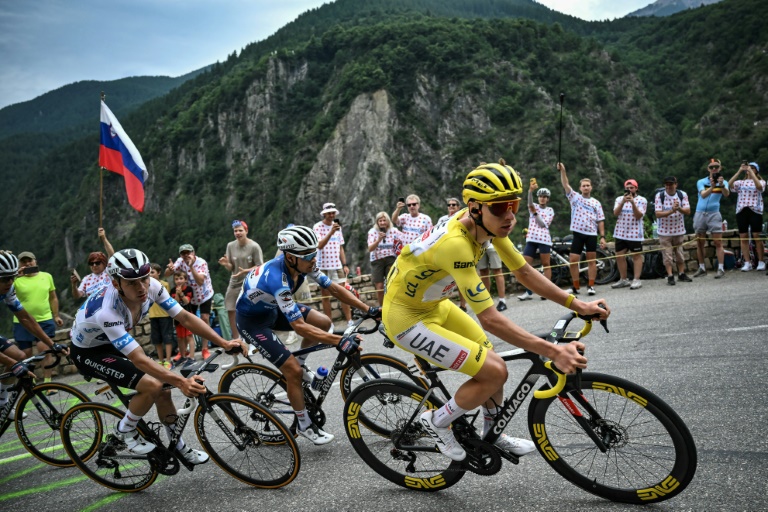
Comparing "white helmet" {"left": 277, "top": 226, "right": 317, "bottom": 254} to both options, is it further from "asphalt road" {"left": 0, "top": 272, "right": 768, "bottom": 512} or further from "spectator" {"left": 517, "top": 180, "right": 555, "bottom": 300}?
"spectator" {"left": 517, "top": 180, "right": 555, "bottom": 300}

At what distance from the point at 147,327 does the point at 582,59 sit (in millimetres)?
127592

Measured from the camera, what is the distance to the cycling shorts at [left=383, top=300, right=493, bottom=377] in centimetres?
378

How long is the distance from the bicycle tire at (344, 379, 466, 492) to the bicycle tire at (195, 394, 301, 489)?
1.84 ft

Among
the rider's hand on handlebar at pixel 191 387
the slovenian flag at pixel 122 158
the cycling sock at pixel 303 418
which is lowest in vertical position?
the cycling sock at pixel 303 418

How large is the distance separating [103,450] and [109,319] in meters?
1.20

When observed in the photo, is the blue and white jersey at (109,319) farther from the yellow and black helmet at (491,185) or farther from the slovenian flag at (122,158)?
the slovenian flag at (122,158)

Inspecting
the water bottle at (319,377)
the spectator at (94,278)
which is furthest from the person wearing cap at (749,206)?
the spectator at (94,278)

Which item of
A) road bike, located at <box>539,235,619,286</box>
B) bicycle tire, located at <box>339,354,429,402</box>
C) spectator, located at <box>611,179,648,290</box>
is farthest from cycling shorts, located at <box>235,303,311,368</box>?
spectator, located at <box>611,179,648,290</box>

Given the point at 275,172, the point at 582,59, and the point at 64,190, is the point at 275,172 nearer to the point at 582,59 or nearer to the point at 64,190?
the point at 582,59

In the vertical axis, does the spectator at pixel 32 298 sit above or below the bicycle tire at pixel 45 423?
above

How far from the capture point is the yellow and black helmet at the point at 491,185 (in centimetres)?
366

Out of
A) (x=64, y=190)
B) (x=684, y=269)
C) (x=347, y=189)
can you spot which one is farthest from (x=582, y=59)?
(x=64, y=190)

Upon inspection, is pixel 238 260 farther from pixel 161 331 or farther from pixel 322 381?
pixel 322 381

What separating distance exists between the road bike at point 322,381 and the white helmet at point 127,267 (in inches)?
42.9
